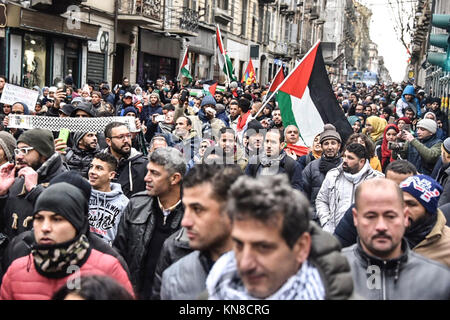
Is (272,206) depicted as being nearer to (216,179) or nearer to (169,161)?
(216,179)

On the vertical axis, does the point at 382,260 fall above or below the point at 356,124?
below

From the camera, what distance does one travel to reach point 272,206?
2.17 m

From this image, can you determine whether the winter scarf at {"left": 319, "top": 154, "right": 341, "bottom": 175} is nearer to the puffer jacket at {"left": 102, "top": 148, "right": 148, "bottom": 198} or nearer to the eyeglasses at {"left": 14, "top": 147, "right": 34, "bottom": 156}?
the puffer jacket at {"left": 102, "top": 148, "right": 148, "bottom": 198}

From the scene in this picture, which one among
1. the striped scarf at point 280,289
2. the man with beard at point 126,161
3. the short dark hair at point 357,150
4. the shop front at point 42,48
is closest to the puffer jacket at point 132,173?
the man with beard at point 126,161

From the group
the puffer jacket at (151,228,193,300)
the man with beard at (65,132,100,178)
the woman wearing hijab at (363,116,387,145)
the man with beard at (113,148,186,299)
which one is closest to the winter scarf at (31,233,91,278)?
the puffer jacket at (151,228,193,300)

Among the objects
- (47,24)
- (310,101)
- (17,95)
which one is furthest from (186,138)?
(47,24)

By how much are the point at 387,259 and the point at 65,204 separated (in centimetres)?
175

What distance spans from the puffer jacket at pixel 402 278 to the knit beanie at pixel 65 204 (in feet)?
5.02

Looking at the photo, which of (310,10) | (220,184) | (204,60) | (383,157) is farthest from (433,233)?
(310,10)

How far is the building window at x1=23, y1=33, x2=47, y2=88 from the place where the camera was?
56.8 ft

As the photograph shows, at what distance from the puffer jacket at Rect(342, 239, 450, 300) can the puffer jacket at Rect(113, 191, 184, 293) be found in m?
1.59

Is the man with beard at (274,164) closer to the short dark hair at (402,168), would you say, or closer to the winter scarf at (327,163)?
the winter scarf at (327,163)

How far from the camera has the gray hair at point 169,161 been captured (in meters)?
4.56
